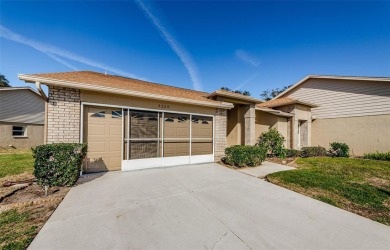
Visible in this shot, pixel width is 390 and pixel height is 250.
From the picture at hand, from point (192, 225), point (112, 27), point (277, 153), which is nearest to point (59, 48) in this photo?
point (112, 27)

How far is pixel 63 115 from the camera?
499 cm

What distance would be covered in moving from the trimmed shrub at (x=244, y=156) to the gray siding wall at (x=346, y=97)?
8868 mm

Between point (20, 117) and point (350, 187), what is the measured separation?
23285 millimetres

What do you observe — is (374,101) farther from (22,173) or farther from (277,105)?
(22,173)

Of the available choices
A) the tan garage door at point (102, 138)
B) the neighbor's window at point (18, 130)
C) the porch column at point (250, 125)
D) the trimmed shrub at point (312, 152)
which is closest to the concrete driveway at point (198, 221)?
the tan garage door at point (102, 138)

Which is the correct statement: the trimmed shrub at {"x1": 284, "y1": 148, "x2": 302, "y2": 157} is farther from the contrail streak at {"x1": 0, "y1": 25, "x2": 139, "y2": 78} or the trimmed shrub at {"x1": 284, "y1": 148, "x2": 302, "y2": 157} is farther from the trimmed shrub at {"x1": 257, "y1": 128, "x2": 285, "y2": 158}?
the contrail streak at {"x1": 0, "y1": 25, "x2": 139, "y2": 78}

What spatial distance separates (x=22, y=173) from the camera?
5.94 metres

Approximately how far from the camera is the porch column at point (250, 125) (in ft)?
29.7

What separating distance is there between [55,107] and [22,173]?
3491mm

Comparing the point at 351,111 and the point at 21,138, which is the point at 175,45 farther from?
the point at 21,138

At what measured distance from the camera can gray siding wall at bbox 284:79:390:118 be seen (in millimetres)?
9984

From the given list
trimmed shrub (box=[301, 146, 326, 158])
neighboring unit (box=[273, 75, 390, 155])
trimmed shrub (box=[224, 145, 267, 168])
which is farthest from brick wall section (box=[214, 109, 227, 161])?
neighboring unit (box=[273, 75, 390, 155])

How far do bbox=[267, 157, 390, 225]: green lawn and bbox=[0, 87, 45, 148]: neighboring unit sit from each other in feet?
67.5

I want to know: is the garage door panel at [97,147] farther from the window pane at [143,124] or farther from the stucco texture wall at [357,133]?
the stucco texture wall at [357,133]
